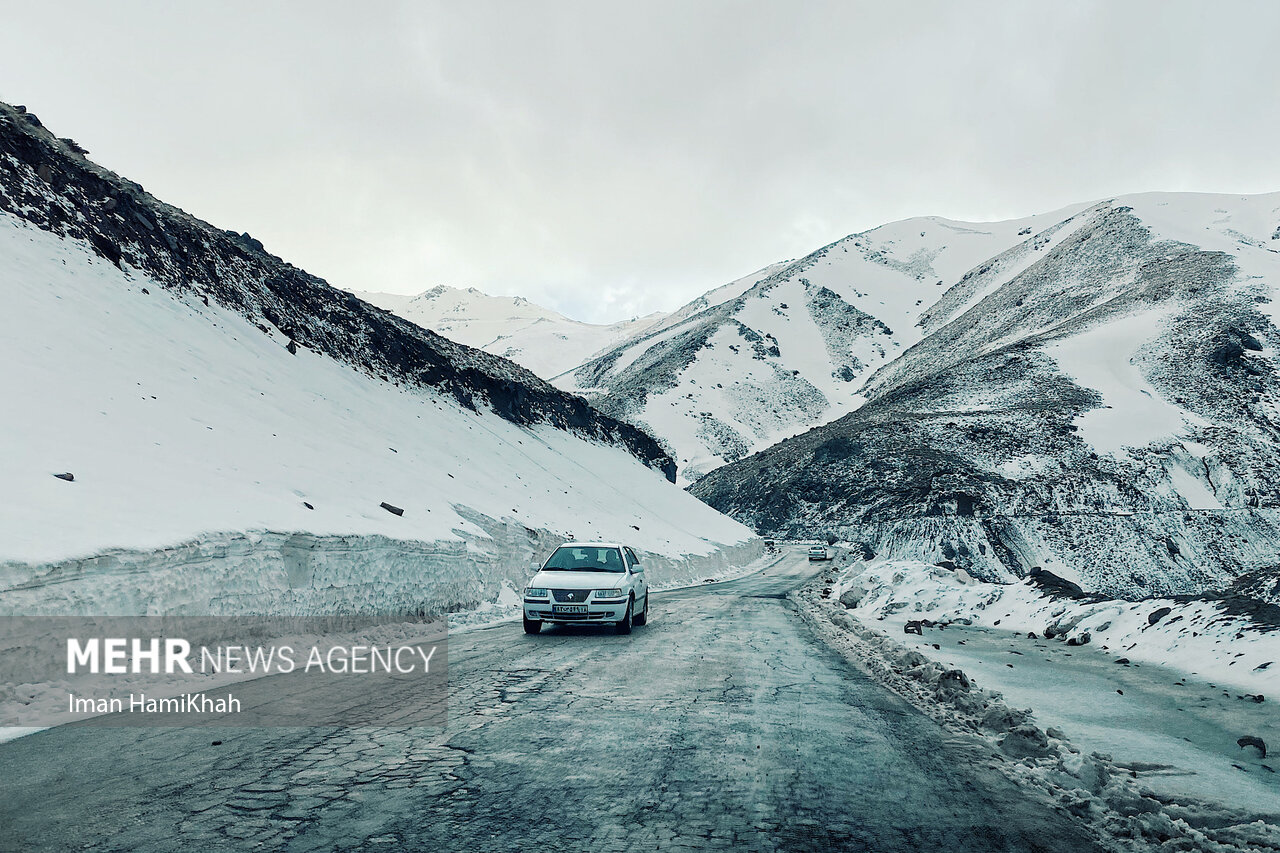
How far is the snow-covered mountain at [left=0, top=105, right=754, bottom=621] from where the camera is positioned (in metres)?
9.53

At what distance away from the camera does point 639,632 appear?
1365 cm

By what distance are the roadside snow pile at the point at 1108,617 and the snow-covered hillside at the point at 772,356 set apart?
8387 centimetres

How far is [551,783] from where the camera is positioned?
4781mm

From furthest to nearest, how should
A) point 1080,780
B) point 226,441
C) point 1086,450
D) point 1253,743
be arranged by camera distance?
point 1086,450 → point 226,441 → point 1253,743 → point 1080,780

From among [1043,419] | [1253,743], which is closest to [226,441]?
[1253,743]

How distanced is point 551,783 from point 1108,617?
1183cm

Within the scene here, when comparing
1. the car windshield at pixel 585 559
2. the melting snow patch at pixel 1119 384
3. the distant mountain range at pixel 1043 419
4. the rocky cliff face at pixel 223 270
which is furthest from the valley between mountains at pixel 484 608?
the melting snow patch at pixel 1119 384

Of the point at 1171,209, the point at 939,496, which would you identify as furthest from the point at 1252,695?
the point at 1171,209

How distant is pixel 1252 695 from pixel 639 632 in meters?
8.71

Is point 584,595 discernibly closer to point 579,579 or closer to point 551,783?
point 579,579

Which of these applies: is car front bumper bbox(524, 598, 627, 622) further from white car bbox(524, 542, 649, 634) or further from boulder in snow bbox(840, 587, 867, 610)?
boulder in snow bbox(840, 587, 867, 610)

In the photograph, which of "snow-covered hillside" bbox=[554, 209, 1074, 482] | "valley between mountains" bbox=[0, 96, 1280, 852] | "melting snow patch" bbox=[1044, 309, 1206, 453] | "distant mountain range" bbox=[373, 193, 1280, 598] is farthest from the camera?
"snow-covered hillside" bbox=[554, 209, 1074, 482]

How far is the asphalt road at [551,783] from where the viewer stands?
154 inches

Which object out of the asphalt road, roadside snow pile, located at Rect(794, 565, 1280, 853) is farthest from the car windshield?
the asphalt road
